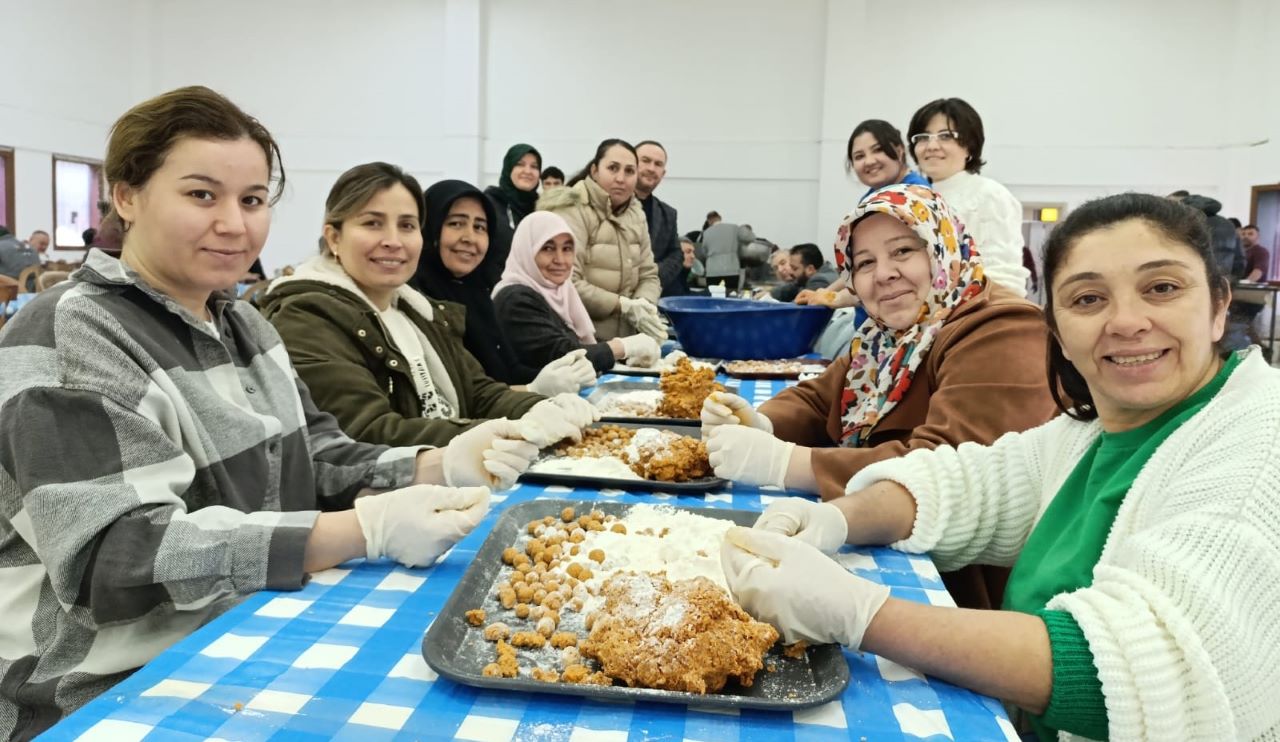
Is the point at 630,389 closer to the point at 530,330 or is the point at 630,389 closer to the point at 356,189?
the point at 530,330

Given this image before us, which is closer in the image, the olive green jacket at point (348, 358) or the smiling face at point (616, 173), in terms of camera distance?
the olive green jacket at point (348, 358)

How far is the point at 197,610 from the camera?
1.24 meters

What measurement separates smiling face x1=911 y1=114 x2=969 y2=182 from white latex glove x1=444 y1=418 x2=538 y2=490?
312cm

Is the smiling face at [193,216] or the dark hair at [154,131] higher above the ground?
the dark hair at [154,131]

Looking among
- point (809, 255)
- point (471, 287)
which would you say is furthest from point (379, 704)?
point (809, 255)

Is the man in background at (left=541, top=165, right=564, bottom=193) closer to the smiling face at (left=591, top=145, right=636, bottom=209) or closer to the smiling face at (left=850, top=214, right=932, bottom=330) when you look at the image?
the smiling face at (left=591, top=145, right=636, bottom=209)

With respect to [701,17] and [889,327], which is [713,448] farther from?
[701,17]

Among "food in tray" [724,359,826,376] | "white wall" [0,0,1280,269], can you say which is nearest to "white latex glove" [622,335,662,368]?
"food in tray" [724,359,826,376]

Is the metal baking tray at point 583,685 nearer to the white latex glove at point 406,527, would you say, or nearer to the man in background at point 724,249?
the white latex glove at point 406,527

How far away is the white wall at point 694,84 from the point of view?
10680 millimetres

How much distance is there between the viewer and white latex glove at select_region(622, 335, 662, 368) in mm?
3805

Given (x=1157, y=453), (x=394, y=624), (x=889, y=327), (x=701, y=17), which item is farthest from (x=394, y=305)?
(x=701, y=17)

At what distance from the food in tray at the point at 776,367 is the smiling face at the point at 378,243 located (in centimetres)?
144

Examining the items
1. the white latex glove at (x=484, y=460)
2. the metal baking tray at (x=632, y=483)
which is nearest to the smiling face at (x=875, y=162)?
the metal baking tray at (x=632, y=483)
